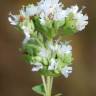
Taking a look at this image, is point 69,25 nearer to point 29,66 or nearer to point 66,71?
point 66,71

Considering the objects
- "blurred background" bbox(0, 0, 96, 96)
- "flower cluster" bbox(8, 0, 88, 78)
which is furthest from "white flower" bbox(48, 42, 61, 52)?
"blurred background" bbox(0, 0, 96, 96)

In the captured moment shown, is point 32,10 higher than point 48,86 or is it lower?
higher

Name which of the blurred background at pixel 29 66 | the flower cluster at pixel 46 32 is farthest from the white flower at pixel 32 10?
the blurred background at pixel 29 66

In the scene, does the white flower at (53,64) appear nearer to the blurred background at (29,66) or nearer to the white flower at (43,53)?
the white flower at (43,53)

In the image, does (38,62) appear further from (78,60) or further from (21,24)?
(78,60)

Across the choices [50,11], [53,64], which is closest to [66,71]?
[53,64]
